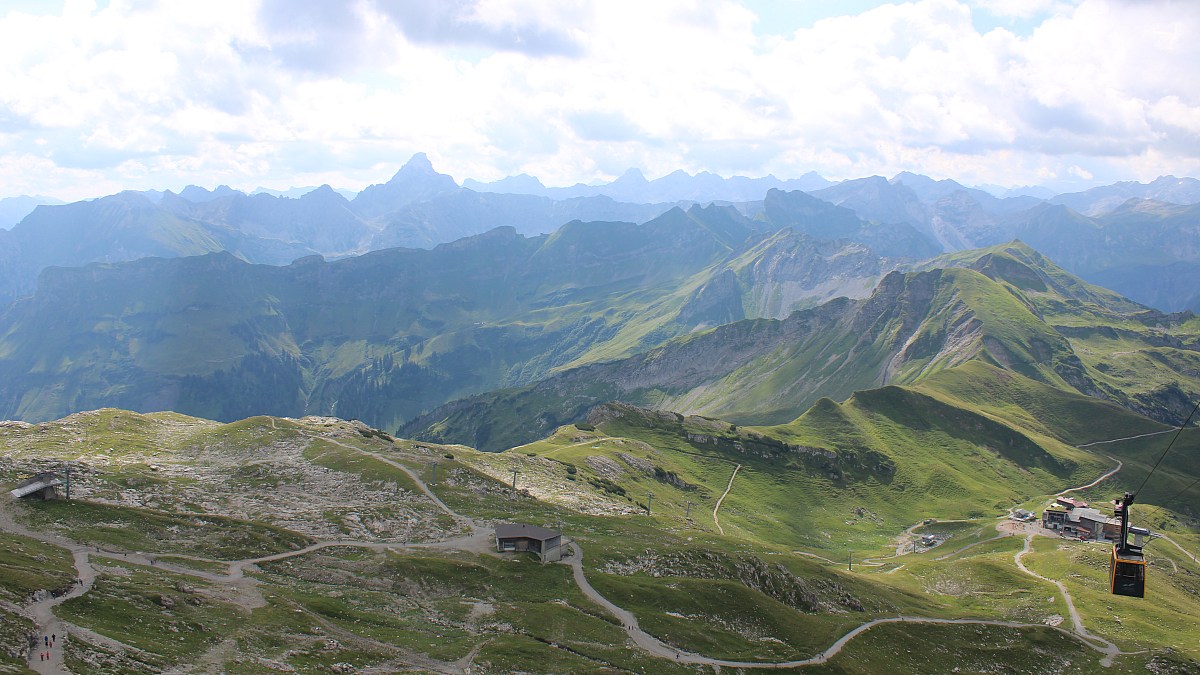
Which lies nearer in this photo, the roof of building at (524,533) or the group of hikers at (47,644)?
the group of hikers at (47,644)

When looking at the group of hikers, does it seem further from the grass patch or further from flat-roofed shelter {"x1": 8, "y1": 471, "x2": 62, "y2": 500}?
flat-roofed shelter {"x1": 8, "y1": 471, "x2": 62, "y2": 500}

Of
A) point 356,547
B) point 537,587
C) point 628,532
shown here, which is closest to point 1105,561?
point 628,532

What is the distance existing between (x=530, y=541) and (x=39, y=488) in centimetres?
5774

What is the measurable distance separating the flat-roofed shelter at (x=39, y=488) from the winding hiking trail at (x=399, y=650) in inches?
87.6

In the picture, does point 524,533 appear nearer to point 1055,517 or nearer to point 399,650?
point 399,650

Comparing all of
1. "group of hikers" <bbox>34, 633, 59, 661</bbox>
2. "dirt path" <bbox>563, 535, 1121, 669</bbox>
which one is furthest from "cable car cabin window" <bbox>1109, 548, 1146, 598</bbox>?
"group of hikers" <bbox>34, 633, 59, 661</bbox>

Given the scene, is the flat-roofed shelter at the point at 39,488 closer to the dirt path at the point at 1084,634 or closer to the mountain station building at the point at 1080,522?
the dirt path at the point at 1084,634

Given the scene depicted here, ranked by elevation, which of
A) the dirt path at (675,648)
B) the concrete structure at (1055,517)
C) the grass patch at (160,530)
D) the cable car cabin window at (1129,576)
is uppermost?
the cable car cabin window at (1129,576)

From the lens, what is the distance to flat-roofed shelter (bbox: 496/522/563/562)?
9350 cm

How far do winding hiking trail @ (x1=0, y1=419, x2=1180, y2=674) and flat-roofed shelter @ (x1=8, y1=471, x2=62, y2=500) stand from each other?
7.30 ft

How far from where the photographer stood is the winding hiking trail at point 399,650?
5534 centimetres

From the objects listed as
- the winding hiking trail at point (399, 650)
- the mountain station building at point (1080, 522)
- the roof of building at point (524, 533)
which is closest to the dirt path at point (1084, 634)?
the winding hiking trail at point (399, 650)

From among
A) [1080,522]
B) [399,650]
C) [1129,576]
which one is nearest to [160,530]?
[399,650]

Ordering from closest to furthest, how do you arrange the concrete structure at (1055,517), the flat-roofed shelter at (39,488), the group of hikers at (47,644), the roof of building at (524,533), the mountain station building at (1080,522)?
the group of hikers at (47,644) < the flat-roofed shelter at (39,488) < the roof of building at (524,533) < the mountain station building at (1080,522) < the concrete structure at (1055,517)
